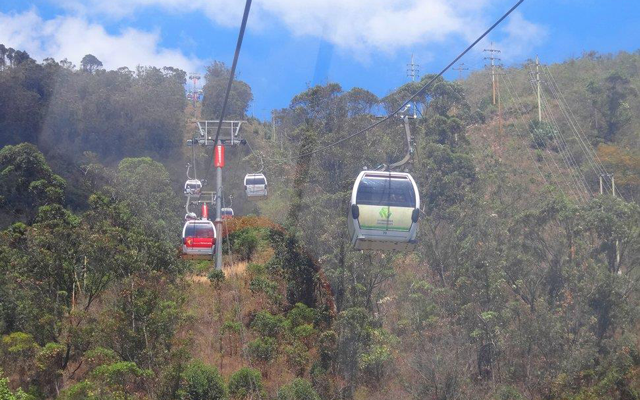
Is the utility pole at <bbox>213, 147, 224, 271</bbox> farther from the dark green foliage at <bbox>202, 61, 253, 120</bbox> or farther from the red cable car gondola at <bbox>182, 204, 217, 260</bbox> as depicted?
the dark green foliage at <bbox>202, 61, 253, 120</bbox>

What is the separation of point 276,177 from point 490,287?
13.7 m

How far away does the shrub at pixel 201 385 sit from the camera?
671 inches

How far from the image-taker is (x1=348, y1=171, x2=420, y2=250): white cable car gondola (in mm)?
13727

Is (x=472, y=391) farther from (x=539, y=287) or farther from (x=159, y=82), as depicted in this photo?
(x=159, y=82)

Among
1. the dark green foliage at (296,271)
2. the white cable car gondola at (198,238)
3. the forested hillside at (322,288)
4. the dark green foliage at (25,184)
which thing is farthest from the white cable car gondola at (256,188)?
the dark green foliage at (25,184)

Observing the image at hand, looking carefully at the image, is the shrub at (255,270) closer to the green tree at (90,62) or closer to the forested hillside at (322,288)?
the forested hillside at (322,288)

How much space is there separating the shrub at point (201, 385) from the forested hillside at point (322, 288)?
5 cm

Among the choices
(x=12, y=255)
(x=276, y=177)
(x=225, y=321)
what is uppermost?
(x=276, y=177)

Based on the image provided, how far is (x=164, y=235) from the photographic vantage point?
26.3m

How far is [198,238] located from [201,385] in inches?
239

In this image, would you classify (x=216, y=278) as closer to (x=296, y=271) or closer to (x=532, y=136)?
(x=296, y=271)

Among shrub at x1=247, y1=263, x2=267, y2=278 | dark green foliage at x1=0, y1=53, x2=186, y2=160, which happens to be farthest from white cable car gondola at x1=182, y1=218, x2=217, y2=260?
dark green foliage at x1=0, y1=53, x2=186, y2=160

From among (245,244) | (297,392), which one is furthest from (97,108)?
(297,392)

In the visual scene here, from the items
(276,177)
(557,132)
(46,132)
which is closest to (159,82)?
(46,132)
